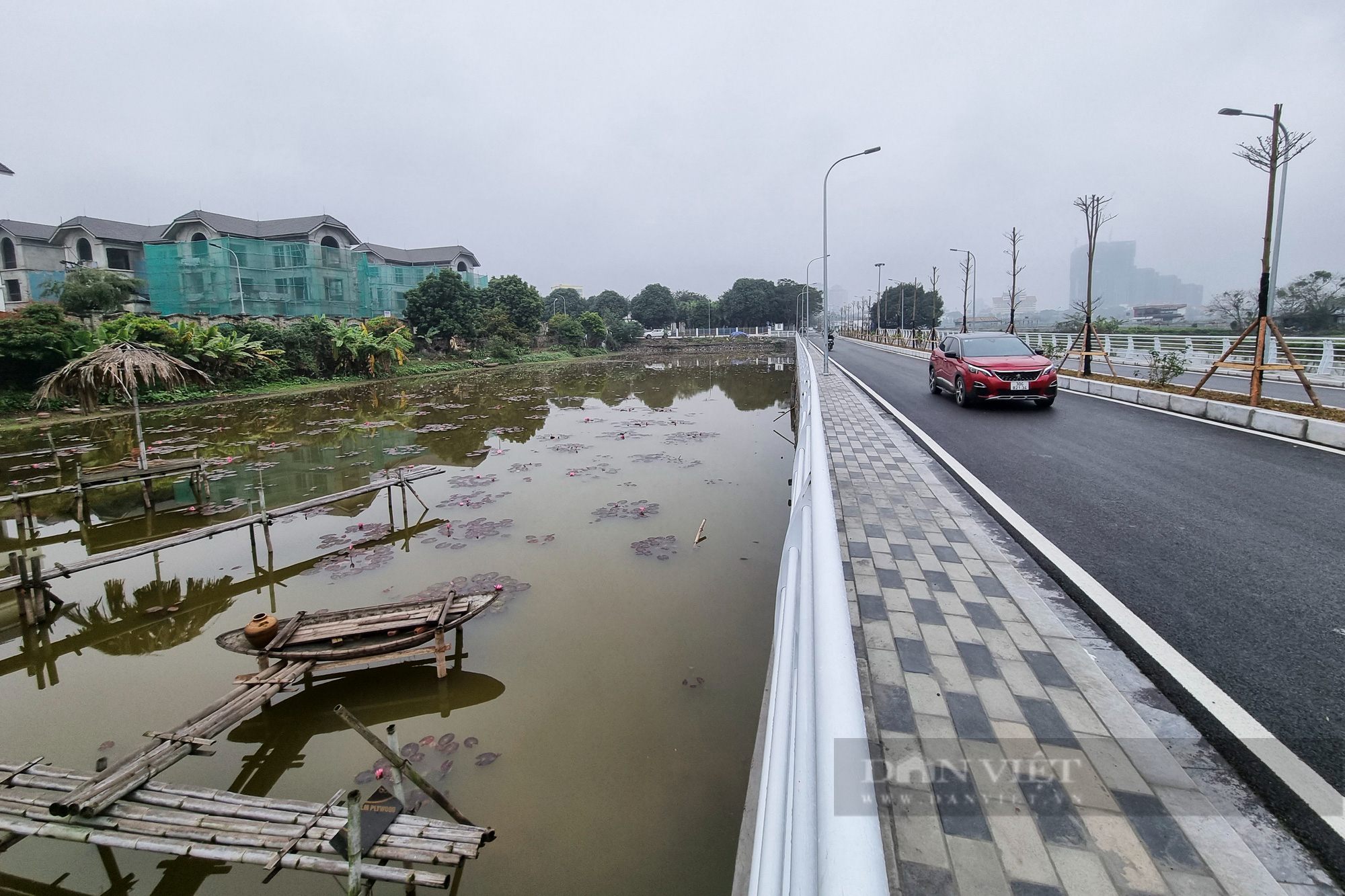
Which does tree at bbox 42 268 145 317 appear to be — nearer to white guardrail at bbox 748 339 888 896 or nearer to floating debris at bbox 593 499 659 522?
floating debris at bbox 593 499 659 522

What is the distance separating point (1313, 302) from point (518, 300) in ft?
172

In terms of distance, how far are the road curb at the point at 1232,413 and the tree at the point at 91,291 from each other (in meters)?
41.7

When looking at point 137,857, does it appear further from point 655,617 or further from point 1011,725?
point 1011,725

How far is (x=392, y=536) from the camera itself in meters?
8.26

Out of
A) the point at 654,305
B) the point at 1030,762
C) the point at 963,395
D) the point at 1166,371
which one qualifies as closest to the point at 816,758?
the point at 1030,762

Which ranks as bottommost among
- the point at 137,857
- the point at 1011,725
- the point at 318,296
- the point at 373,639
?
the point at 137,857

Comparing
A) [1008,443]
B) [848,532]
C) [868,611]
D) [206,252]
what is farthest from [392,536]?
[206,252]

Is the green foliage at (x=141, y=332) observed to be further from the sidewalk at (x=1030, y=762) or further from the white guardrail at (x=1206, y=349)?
the white guardrail at (x=1206, y=349)

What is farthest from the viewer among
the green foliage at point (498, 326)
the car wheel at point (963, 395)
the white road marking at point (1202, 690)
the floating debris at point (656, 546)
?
the green foliage at point (498, 326)

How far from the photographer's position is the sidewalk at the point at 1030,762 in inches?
77.9

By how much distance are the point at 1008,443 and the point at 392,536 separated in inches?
353

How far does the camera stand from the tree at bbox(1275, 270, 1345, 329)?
94.0 ft

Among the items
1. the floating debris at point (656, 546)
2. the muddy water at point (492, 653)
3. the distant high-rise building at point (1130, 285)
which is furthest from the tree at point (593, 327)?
the distant high-rise building at point (1130, 285)

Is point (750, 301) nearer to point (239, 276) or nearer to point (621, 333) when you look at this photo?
point (621, 333)
